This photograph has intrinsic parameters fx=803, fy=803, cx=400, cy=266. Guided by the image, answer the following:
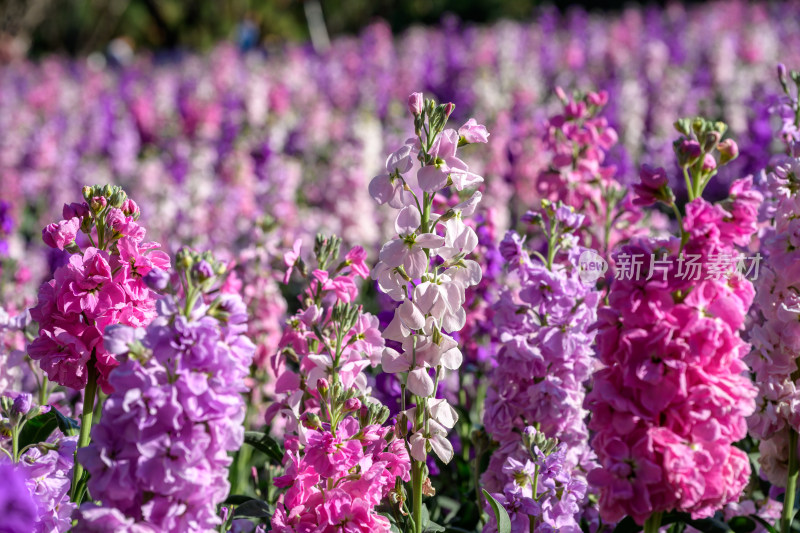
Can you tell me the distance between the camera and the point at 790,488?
7.54 ft

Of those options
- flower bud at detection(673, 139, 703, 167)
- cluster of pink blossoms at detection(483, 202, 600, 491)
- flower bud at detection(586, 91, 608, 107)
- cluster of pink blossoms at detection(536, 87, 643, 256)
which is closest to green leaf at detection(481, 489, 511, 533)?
cluster of pink blossoms at detection(483, 202, 600, 491)

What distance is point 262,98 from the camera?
362 inches

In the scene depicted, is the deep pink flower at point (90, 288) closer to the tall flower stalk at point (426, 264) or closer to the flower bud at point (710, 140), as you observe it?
the tall flower stalk at point (426, 264)

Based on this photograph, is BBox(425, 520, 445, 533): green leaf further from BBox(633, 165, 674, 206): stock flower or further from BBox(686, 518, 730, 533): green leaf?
BBox(633, 165, 674, 206): stock flower

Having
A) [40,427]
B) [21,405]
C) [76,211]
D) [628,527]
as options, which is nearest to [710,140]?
[628,527]

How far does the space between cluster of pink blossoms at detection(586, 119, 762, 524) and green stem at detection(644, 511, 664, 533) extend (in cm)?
11

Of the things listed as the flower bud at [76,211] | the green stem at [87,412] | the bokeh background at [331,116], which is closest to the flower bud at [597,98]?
the bokeh background at [331,116]

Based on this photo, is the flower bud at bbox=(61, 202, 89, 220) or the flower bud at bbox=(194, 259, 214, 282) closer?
the flower bud at bbox=(194, 259, 214, 282)

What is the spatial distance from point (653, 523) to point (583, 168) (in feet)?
5.73

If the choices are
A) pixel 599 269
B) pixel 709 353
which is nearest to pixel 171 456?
pixel 709 353

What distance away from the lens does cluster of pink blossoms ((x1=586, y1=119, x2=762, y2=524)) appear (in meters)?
1.78

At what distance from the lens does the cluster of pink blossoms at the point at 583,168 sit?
10.8ft

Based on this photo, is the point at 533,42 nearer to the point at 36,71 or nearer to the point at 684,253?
the point at 36,71

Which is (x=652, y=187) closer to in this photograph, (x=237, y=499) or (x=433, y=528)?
(x=433, y=528)
